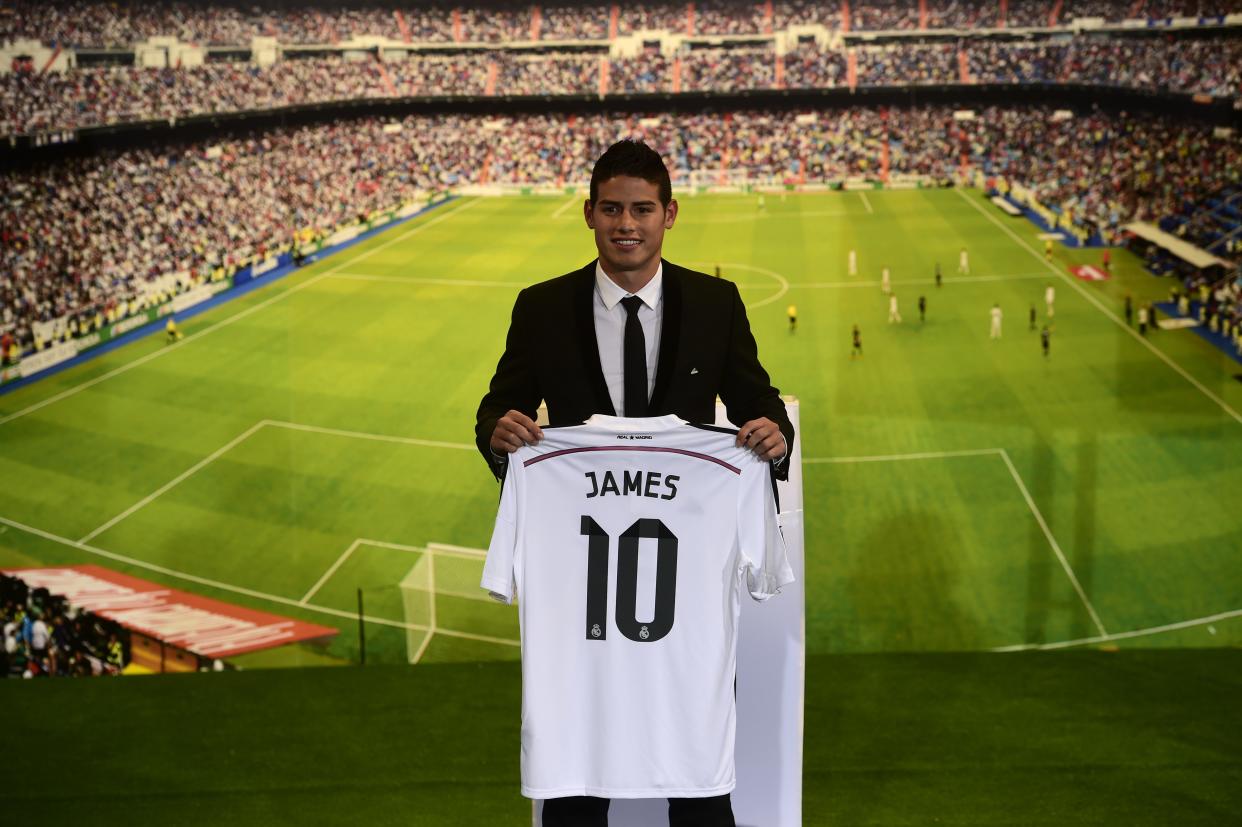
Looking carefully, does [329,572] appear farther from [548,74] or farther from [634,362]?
[634,362]

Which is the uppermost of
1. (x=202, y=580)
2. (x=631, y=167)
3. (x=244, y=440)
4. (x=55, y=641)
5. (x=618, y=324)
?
(x=631, y=167)

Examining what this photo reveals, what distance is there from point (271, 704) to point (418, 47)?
663 cm

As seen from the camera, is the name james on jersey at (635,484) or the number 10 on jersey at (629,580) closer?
the number 10 on jersey at (629,580)

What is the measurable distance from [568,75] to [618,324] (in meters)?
8.66

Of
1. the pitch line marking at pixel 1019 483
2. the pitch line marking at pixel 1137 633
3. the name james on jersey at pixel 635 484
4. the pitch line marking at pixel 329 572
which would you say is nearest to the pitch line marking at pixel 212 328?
the pitch line marking at pixel 329 572

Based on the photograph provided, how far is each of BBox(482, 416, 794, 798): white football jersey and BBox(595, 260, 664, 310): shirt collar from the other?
0.38m

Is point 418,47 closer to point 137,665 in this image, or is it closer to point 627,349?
point 137,665

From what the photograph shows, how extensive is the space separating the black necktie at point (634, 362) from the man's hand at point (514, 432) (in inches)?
14.4

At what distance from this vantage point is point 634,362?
3695mm

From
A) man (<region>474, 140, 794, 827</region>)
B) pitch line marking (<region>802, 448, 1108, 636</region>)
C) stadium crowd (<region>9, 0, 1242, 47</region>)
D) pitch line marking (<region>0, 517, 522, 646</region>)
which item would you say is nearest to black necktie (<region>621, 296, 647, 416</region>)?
man (<region>474, 140, 794, 827</region>)

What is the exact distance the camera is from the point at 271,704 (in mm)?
7934

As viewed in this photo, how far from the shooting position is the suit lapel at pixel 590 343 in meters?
3.67

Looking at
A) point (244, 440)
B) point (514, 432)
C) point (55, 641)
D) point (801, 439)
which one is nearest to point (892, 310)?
point (801, 439)

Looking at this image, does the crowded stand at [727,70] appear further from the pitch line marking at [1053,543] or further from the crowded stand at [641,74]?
the pitch line marking at [1053,543]
